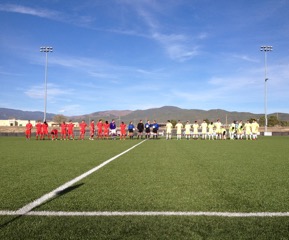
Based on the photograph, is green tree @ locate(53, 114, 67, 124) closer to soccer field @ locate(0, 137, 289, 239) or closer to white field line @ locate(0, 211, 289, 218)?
soccer field @ locate(0, 137, 289, 239)

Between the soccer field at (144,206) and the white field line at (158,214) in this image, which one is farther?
the white field line at (158,214)

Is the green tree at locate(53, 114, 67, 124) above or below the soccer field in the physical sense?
above

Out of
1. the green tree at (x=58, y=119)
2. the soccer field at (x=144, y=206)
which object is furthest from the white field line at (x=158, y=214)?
the green tree at (x=58, y=119)

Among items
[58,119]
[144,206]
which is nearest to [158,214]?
[144,206]

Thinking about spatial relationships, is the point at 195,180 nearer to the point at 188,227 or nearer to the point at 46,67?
the point at 188,227

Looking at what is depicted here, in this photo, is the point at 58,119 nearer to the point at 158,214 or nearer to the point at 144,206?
the point at 144,206

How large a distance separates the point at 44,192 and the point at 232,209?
2744 millimetres

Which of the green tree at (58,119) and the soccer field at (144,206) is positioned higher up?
the green tree at (58,119)

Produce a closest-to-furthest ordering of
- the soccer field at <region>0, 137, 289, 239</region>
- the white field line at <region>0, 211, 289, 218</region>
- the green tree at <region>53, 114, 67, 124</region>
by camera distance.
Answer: the soccer field at <region>0, 137, 289, 239</region> < the white field line at <region>0, 211, 289, 218</region> < the green tree at <region>53, 114, 67, 124</region>

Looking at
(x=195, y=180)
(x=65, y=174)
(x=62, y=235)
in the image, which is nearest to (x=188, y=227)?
(x=62, y=235)

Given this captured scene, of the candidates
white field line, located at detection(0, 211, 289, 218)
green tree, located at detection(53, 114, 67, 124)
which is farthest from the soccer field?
green tree, located at detection(53, 114, 67, 124)

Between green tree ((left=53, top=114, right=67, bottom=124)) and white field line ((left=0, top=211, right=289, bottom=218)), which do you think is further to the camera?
green tree ((left=53, top=114, right=67, bottom=124))

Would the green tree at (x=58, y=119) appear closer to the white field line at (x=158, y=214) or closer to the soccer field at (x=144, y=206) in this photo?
the soccer field at (x=144, y=206)

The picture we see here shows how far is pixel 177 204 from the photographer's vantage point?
4199 millimetres
